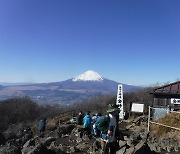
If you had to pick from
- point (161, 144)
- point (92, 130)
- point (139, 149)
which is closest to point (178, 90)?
point (92, 130)

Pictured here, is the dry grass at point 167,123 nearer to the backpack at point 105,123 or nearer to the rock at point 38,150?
the rock at point 38,150

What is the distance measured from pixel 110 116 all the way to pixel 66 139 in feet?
28.9

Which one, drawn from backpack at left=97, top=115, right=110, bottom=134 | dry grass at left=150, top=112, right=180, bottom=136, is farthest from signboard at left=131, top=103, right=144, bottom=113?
backpack at left=97, top=115, right=110, bottom=134

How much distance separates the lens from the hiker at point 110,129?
8797 mm

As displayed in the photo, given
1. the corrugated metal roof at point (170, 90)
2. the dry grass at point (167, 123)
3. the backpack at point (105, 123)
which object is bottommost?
the dry grass at point (167, 123)

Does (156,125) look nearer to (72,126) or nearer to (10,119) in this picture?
(72,126)

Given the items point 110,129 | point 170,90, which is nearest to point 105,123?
point 110,129

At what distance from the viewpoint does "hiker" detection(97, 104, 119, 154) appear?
28.9ft

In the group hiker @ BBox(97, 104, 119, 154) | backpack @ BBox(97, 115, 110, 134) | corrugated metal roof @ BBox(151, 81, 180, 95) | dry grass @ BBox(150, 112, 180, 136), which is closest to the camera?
hiker @ BBox(97, 104, 119, 154)

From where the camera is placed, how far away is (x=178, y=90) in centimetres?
2709

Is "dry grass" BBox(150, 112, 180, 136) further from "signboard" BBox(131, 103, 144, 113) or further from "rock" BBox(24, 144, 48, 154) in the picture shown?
"signboard" BBox(131, 103, 144, 113)

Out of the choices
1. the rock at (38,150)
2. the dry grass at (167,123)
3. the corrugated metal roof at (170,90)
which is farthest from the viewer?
the corrugated metal roof at (170,90)

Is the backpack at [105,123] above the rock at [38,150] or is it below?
above

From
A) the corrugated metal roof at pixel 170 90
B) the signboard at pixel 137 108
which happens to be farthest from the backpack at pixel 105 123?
the corrugated metal roof at pixel 170 90
